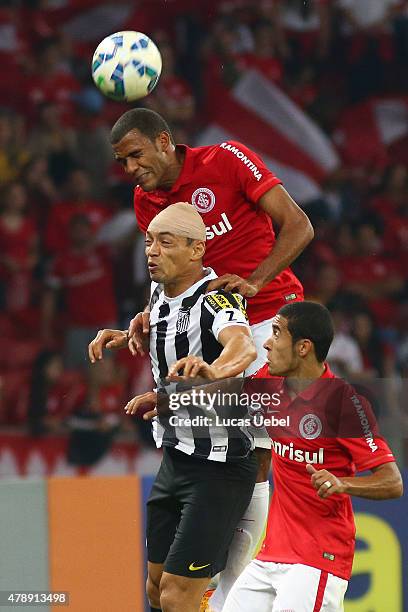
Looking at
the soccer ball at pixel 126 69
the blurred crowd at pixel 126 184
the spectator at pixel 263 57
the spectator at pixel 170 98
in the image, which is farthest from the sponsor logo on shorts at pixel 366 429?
the spectator at pixel 263 57

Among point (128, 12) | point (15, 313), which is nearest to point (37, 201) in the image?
point (15, 313)

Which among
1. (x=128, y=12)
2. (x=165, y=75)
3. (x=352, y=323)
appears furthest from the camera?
(x=128, y=12)

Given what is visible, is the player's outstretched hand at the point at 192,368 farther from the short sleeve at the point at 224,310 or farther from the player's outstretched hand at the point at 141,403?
the player's outstretched hand at the point at 141,403

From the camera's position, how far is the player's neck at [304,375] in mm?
4543

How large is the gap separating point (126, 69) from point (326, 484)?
2237mm

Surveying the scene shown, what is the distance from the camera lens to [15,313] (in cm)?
934

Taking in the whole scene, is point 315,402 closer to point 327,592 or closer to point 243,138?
point 327,592

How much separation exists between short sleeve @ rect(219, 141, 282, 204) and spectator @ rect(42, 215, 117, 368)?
4031 millimetres

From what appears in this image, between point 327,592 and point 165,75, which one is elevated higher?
point 165,75

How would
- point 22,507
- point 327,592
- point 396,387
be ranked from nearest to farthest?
1. point 327,592
2. point 22,507
3. point 396,387

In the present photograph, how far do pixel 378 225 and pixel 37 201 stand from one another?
9.81ft

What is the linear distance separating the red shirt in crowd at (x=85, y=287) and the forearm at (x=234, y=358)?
4888 mm

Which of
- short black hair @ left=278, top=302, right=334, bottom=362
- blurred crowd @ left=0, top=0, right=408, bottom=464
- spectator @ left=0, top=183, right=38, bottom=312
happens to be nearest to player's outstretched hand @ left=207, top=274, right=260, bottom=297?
short black hair @ left=278, top=302, right=334, bottom=362

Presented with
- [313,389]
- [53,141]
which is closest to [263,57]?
[53,141]
